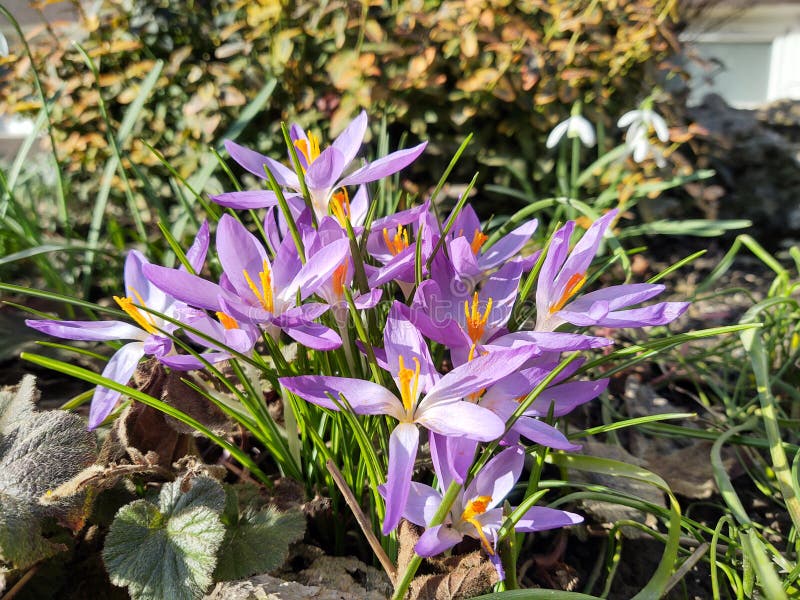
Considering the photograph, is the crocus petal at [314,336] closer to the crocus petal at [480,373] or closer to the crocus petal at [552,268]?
the crocus petal at [480,373]

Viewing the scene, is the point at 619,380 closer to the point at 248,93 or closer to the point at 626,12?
the point at 626,12

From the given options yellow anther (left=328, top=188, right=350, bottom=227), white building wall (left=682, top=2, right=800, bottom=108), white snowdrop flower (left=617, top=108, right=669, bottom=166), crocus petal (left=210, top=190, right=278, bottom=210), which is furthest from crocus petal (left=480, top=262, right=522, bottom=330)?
white building wall (left=682, top=2, right=800, bottom=108)

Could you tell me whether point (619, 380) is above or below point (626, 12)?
below

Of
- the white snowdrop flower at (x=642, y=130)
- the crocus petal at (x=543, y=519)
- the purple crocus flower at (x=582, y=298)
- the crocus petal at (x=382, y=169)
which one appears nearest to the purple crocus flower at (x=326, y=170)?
the crocus petal at (x=382, y=169)

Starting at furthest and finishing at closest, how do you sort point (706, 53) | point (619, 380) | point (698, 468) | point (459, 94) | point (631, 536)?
point (706, 53) → point (459, 94) → point (619, 380) → point (698, 468) → point (631, 536)

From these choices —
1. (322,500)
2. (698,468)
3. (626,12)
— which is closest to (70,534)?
(322,500)

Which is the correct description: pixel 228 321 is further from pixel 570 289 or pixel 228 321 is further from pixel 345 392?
pixel 570 289
